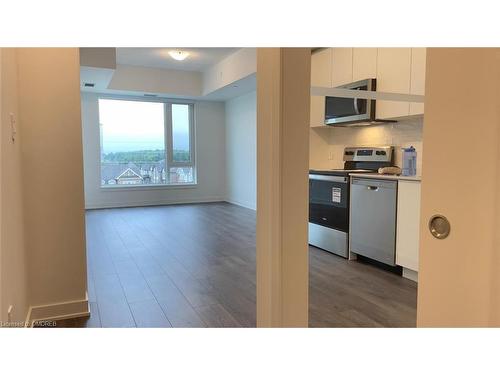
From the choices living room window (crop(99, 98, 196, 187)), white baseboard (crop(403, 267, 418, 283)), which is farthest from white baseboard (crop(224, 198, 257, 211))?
white baseboard (crop(403, 267, 418, 283))

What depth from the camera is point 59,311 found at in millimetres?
2434

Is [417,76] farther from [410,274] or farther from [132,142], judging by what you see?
[132,142]

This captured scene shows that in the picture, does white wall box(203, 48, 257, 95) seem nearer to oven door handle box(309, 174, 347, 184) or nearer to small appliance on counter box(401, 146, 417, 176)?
oven door handle box(309, 174, 347, 184)

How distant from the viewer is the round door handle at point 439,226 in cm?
82

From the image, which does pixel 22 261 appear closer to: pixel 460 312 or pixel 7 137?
pixel 7 137

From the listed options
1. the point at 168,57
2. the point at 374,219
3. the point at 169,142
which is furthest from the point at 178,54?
the point at 374,219

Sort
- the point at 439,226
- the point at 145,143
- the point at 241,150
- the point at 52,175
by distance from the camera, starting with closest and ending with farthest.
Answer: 1. the point at 439,226
2. the point at 52,175
3. the point at 241,150
4. the point at 145,143

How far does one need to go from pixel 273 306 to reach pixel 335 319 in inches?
48.3

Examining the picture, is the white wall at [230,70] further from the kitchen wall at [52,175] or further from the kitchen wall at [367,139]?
the kitchen wall at [52,175]

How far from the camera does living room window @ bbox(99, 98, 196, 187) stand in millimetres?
7734

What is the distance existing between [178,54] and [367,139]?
134 inches

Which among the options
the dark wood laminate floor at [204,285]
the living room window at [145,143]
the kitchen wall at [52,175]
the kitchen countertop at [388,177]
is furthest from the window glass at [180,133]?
the kitchen wall at [52,175]

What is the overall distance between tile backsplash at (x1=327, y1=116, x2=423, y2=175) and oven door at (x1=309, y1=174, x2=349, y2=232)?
0.66 meters
